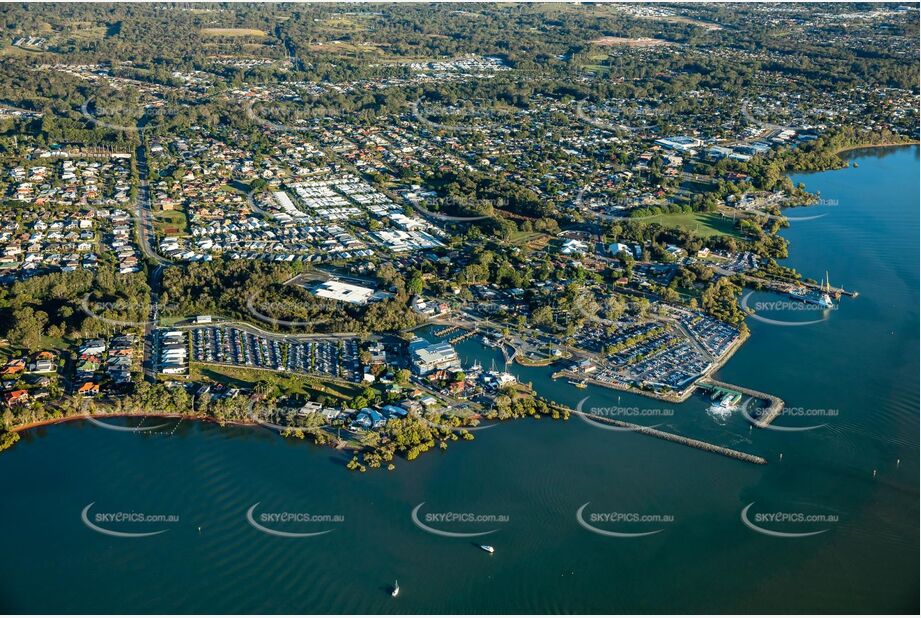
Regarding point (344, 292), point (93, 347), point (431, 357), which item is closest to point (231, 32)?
Answer: point (344, 292)

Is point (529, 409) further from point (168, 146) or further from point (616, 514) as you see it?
point (168, 146)

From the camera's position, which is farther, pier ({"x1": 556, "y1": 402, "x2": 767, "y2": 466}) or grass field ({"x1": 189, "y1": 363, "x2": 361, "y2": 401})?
grass field ({"x1": 189, "y1": 363, "x2": 361, "y2": 401})

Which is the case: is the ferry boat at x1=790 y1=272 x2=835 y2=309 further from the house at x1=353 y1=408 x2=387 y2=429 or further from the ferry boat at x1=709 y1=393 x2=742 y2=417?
the house at x1=353 y1=408 x2=387 y2=429

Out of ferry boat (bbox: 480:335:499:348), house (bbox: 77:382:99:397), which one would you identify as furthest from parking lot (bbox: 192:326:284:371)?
ferry boat (bbox: 480:335:499:348)

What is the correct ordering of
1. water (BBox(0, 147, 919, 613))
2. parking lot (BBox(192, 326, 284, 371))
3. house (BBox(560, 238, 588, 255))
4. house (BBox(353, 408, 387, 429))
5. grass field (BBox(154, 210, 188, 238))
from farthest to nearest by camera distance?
1. grass field (BBox(154, 210, 188, 238))
2. house (BBox(560, 238, 588, 255))
3. parking lot (BBox(192, 326, 284, 371))
4. house (BBox(353, 408, 387, 429))
5. water (BBox(0, 147, 919, 613))

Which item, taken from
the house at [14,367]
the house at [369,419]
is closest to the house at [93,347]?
the house at [14,367]

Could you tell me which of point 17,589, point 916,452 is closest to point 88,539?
point 17,589

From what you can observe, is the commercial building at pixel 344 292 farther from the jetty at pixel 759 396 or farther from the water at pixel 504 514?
the jetty at pixel 759 396
